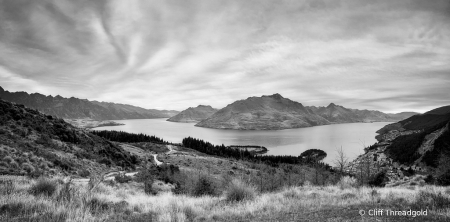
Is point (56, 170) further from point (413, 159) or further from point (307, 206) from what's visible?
point (413, 159)

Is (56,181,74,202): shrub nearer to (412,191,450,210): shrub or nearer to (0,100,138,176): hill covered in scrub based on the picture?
(0,100,138,176): hill covered in scrub

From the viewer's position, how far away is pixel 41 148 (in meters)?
24.0

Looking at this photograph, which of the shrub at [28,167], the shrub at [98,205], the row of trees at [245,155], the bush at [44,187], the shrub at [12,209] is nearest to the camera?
the shrub at [12,209]

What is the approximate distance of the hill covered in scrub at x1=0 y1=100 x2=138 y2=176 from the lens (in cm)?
1803

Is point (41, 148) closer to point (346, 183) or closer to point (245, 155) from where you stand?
point (346, 183)

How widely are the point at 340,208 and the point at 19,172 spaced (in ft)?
70.0

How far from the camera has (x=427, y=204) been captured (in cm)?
762

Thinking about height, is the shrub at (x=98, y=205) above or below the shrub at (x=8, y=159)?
above

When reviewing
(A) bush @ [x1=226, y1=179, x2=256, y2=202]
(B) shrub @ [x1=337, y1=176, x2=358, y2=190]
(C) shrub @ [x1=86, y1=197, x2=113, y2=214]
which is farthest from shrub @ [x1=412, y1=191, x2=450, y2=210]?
(C) shrub @ [x1=86, y1=197, x2=113, y2=214]

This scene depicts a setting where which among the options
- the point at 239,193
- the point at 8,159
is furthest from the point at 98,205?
the point at 8,159

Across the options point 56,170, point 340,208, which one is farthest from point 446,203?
point 56,170

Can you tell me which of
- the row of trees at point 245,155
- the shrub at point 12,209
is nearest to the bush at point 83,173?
the shrub at point 12,209

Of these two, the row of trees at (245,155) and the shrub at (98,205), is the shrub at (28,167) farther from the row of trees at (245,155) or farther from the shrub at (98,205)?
the row of trees at (245,155)

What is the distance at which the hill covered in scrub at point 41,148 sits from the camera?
1803cm
